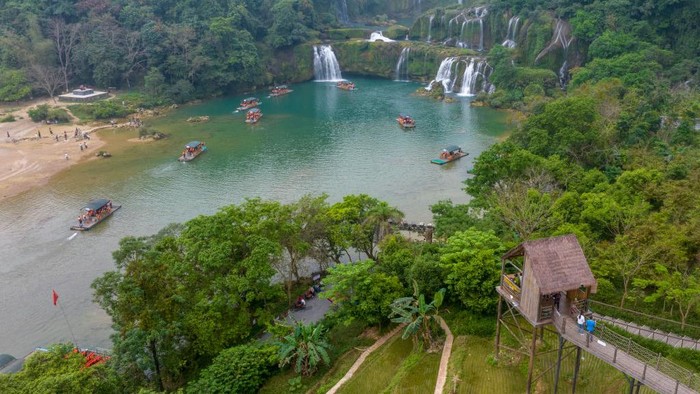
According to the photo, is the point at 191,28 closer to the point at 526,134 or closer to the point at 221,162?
the point at 221,162

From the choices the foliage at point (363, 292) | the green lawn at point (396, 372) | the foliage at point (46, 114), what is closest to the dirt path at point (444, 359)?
the green lawn at point (396, 372)

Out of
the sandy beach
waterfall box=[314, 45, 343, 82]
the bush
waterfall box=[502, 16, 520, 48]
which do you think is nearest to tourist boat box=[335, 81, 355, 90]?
waterfall box=[314, 45, 343, 82]

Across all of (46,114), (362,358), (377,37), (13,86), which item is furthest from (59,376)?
(377,37)

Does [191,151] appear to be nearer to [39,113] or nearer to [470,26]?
[39,113]

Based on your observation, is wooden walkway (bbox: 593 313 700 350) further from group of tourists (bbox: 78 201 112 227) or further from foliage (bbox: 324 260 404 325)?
group of tourists (bbox: 78 201 112 227)

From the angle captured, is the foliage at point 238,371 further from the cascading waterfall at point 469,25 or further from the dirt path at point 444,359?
the cascading waterfall at point 469,25

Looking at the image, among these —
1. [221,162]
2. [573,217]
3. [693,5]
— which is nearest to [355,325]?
[573,217]
